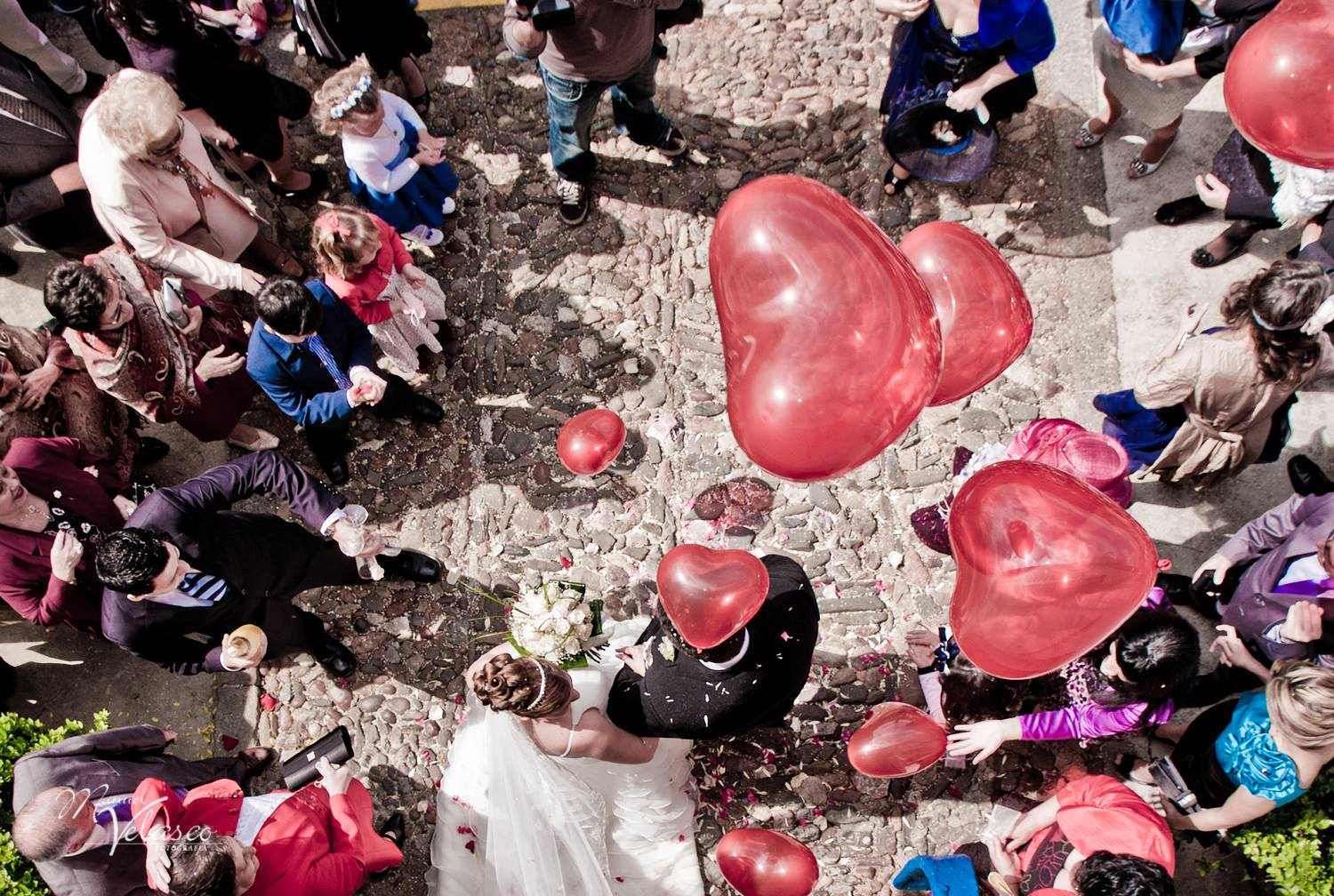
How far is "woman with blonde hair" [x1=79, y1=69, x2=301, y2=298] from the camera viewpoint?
430 centimetres

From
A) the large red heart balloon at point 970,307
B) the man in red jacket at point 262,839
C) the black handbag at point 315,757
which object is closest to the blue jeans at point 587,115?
the large red heart balloon at point 970,307

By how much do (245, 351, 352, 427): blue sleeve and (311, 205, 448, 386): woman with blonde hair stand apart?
1.54 ft

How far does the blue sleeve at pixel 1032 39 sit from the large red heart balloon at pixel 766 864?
420 centimetres

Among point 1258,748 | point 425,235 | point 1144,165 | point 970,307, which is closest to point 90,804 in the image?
→ point 425,235

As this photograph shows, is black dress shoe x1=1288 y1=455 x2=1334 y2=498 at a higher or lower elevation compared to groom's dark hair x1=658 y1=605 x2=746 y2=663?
lower

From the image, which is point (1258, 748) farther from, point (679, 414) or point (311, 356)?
point (311, 356)

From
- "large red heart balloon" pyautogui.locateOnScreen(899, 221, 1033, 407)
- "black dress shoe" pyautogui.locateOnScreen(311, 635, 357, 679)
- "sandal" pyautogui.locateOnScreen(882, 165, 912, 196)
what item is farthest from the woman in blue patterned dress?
"black dress shoe" pyautogui.locateOnScreen(311, 635, 357, 679)

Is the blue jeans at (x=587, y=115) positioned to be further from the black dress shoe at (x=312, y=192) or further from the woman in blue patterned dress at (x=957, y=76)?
the black dress shoe at (x=312, y=192)

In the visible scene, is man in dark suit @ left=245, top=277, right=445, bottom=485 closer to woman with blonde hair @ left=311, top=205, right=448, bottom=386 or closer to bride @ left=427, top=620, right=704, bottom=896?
woman with blonde hair @ left=311, top=205, right=448, bottom=386

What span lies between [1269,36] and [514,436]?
4324 millimetres

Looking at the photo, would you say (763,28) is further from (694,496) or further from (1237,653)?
(1237,653)

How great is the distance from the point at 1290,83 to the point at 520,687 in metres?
4.00

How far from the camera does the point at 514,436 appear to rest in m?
5.60

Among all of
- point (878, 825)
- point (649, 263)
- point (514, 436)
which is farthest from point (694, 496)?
point (878, 825)
